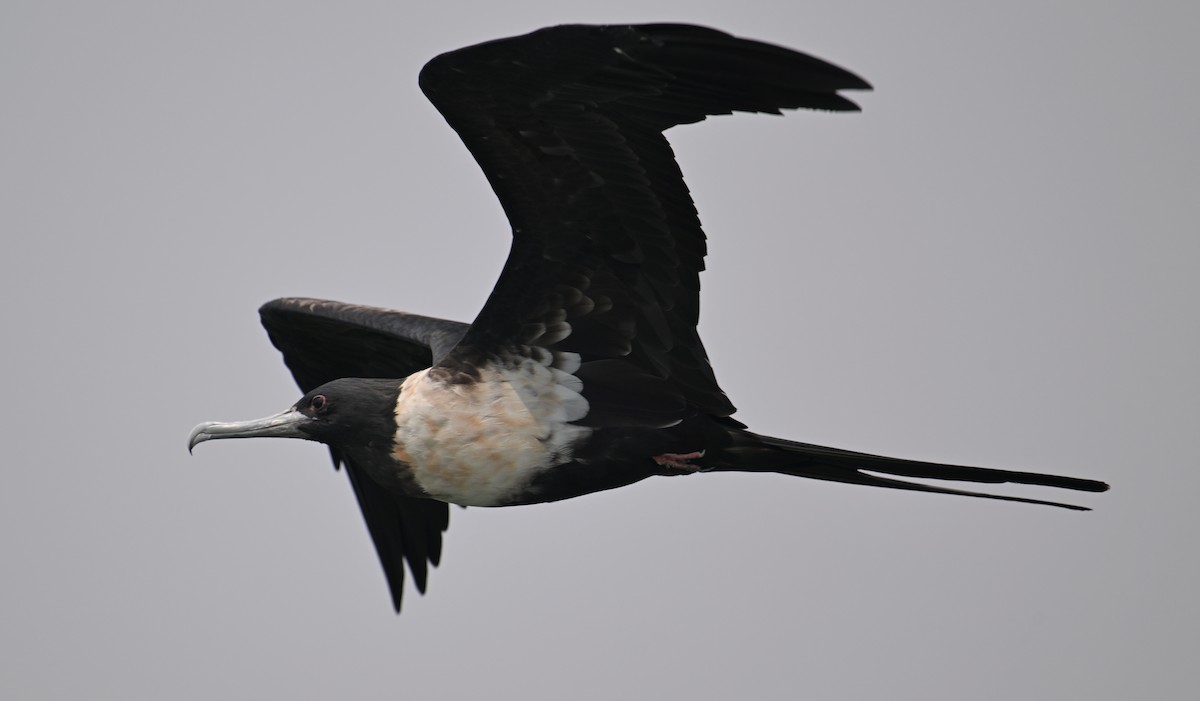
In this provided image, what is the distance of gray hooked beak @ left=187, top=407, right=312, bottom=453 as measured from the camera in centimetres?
715

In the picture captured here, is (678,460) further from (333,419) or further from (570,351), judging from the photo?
(333,419)

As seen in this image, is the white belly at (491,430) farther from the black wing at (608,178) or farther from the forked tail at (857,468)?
the forked tail at (857,468)

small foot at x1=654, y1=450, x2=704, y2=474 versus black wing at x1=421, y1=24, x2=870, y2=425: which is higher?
black wing at x1=421, y1=24, x2=870, y2=425

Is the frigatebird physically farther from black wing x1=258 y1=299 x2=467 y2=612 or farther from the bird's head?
black wing x1=258 y1=299 x2=467 y2=612

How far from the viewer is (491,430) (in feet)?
22.4

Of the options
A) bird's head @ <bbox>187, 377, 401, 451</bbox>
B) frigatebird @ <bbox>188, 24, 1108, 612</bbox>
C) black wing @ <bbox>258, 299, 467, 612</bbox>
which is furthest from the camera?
black wing @ <bbox>258, 299, 467, 612</bbox>

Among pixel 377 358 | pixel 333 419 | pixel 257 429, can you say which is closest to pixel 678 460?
pixel 333 419

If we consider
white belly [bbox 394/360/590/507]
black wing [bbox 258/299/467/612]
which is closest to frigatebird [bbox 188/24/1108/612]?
white belly [bbox 394/360/590/507]

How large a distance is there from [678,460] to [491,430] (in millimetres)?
818

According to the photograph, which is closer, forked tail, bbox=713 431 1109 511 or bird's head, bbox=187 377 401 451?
forked tail, bbox=713 431 1109 511

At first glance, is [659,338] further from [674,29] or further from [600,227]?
[674,29]

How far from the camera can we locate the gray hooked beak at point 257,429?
7148 mm

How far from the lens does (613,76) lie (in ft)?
20.2

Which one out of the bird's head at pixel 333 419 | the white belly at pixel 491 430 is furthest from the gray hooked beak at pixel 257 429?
the white belly at pixel 491 430
